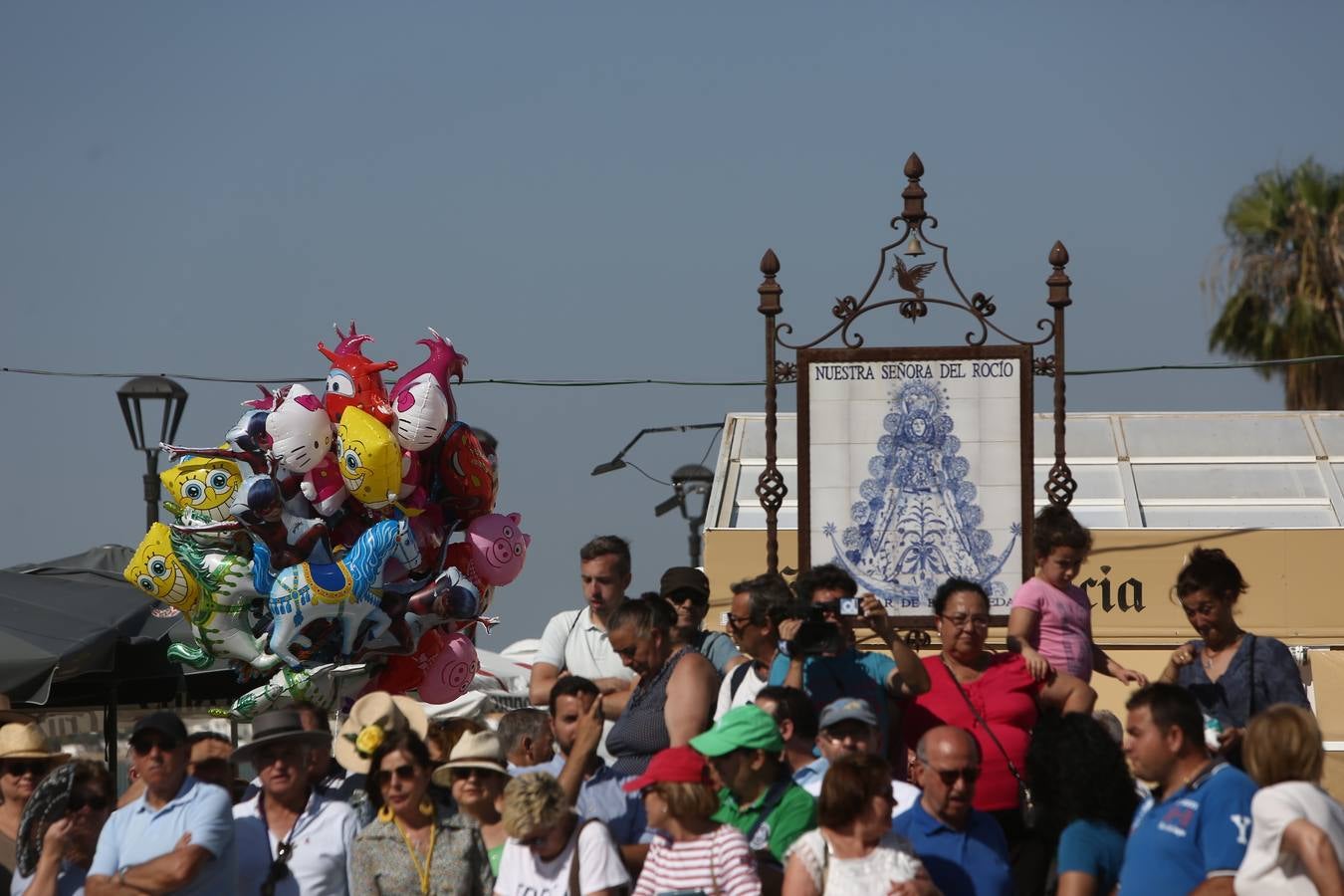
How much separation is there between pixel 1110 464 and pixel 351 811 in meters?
11.0

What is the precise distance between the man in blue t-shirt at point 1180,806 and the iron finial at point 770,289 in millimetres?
4625

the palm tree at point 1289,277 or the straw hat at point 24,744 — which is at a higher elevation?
the palm tree at point 1289,277

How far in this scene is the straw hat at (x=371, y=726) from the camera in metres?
6.66

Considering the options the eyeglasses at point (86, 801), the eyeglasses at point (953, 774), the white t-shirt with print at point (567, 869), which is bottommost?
the white t-shirt with print at point (567, 869)

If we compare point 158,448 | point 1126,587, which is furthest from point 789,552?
point 158,448

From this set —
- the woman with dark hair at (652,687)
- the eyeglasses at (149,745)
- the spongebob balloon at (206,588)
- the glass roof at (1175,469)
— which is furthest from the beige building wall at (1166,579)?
the eyeglasses at (149,745)

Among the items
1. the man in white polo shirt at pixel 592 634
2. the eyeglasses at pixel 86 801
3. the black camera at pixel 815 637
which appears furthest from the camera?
the man in white polo shirt at pixel 592 634

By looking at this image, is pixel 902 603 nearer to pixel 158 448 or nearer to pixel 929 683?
pixel 929 683

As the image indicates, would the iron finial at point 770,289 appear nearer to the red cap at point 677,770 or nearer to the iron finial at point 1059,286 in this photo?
the iron finial at point 1059,286

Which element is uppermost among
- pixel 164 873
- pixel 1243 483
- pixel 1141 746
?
pixel 1243 483

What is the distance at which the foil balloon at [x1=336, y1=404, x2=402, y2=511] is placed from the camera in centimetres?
961

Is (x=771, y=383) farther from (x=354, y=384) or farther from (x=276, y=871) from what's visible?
(x=276, y=871)

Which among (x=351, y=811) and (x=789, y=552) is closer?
(x=351, y=811)

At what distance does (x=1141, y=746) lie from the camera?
5.43 meters
